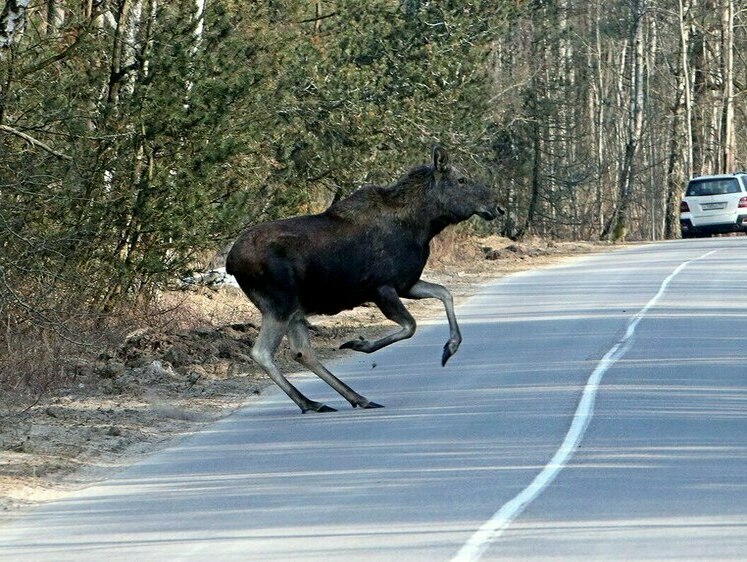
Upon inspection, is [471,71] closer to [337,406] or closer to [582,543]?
[337,406]

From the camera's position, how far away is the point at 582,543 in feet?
28.0

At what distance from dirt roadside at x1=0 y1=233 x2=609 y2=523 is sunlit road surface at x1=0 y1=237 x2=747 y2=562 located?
0.42 m

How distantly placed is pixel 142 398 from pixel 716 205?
3230cm

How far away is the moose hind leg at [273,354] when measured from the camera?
14.9 meters

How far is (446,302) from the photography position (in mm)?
15195

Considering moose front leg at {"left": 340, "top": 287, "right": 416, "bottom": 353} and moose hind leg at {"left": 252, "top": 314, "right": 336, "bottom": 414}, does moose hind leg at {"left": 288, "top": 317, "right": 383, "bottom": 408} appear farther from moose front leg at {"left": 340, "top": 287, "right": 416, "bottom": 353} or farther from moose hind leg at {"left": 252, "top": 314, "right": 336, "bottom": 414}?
moose front leg at {"left": 340, "top": 287, "right": 416, "bottom": 353}

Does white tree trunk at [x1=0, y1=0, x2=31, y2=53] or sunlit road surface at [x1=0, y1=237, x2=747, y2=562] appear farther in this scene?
white tree trunk at [x1=0, y1=0, x2=31, y2=53]

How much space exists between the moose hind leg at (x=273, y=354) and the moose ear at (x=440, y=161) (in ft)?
7.13

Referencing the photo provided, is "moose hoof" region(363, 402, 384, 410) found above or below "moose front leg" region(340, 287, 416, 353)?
below

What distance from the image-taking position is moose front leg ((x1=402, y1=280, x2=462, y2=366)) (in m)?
14.9

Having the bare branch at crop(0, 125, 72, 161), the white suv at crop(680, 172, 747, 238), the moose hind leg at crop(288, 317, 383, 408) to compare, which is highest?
the bare branch at crop(0, 125, 72, 161)

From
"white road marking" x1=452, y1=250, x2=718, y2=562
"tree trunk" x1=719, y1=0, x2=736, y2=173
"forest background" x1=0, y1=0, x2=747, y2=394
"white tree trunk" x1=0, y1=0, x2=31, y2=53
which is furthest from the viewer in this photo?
"tree trunk" x1=719, y1=0, x2=736, y2=173

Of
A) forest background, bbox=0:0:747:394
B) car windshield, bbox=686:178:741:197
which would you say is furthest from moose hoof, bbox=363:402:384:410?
car windshield, bbox=686:178:741:197

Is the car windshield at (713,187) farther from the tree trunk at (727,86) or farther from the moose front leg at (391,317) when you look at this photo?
the moose front leg at (391,317)
